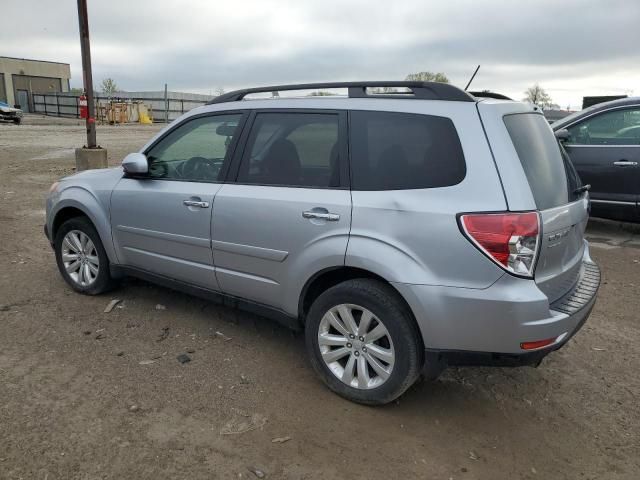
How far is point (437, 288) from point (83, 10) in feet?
36.1

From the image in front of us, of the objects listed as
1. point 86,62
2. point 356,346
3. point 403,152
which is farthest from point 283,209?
point 86,62

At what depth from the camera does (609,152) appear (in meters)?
7.00

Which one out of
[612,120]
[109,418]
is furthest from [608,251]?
[109,418]

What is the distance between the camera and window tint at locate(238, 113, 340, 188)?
10.8 feet

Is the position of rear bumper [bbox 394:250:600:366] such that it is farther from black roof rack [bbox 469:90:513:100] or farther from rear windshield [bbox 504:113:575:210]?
black roof rack [bbox 469:90:513:100]

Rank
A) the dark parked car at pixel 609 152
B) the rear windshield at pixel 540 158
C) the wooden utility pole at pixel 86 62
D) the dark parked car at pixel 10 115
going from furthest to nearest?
the dark parked car at pixel 10 115
the wooden utility pole at pixel 86 62
the dark parked car at pixel 609 152
the rear windshield at pixel 540 158

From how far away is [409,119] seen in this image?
9.93 feet

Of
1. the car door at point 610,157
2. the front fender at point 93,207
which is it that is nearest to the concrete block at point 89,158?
the front fender at point 93,207

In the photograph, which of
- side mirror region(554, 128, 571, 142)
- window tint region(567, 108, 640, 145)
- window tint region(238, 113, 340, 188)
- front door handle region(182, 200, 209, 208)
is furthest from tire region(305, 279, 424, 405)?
window tint region(567, 108, 640, 145)

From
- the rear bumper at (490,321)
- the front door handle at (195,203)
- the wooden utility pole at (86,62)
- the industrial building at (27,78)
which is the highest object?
the industrial building at (27,78)

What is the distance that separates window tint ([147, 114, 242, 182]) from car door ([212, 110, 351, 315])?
0.23 metres

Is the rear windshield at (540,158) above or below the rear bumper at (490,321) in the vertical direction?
above

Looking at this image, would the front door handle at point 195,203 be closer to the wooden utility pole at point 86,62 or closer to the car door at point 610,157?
the car door at point 610,157

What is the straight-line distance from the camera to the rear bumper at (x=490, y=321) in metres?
2.65
